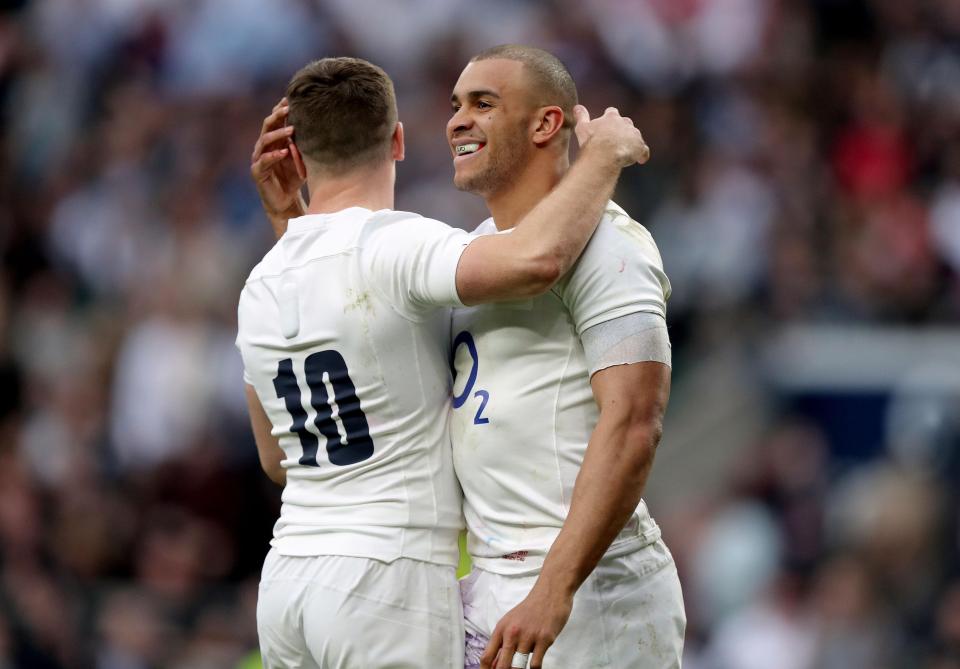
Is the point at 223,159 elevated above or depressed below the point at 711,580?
above

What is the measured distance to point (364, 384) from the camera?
12.5 feet

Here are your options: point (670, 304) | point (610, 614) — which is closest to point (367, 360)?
point (610, 614)

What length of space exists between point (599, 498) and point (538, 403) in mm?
341

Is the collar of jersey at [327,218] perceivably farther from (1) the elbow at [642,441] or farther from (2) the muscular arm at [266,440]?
(1) the elbow at [642,441]

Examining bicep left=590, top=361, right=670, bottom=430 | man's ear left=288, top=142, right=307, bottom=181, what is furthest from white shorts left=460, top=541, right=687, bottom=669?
man's ear left=288, top=142, right=307, bottom=181

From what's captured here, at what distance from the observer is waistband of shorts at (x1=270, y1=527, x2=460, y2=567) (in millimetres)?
3736

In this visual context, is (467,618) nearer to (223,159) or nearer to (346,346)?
(346,346)

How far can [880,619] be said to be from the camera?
787cm

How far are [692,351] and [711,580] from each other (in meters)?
1.53

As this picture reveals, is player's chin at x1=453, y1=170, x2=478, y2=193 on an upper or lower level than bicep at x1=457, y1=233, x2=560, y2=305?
upper

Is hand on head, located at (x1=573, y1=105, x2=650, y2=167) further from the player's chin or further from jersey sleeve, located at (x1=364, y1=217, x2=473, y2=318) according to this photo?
jersey sleeve, located at (x1=364, y1=217, x2=473, y2=318)

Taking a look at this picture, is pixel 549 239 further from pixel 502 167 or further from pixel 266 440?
pixel 266 440

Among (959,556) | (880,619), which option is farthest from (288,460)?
(959,556)

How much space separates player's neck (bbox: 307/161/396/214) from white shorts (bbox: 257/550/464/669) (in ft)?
2.97
